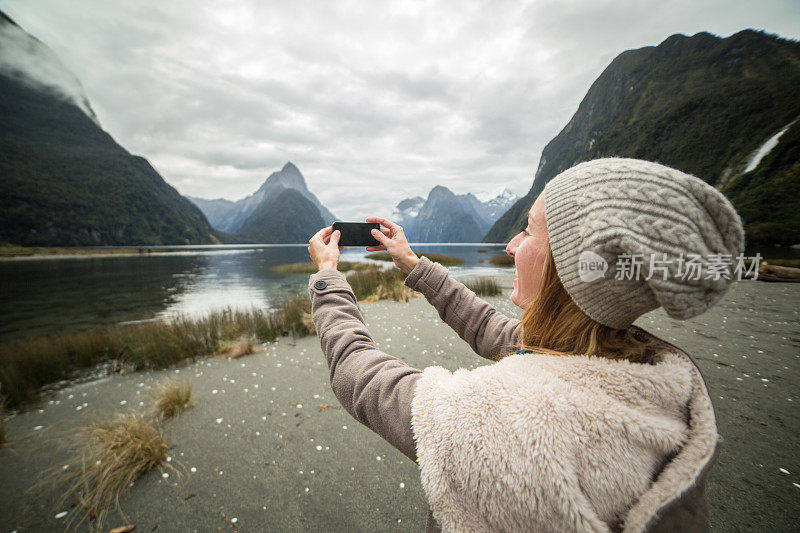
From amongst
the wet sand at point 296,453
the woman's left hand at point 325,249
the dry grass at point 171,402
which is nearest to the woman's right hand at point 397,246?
the woman's left hand at point 325,249

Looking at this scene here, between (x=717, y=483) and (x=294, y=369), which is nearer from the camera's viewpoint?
(x=717, y=483)

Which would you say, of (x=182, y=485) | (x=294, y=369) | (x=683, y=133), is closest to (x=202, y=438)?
(x=182, y=485)

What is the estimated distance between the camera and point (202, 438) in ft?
10.7

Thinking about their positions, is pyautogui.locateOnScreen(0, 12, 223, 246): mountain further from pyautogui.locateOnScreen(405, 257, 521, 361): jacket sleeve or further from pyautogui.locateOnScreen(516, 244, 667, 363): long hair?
pyautogui.locateOnScreen(516, 244, 667, 363): long hair

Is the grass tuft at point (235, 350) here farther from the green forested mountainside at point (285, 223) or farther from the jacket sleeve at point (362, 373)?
the green forested mountainside at point (285, 223)

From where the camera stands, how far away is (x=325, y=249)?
159 cm

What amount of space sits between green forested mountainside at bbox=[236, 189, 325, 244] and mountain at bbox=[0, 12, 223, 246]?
77.9ft

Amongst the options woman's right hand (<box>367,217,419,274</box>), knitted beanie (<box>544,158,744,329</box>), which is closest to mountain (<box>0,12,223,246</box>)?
woman's right hand (<box>367,217,419,274</box>)

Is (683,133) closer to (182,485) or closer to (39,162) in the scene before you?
(182,485)

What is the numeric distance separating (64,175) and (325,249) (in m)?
138

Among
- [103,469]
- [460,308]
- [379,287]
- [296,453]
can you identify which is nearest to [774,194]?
[379,287]

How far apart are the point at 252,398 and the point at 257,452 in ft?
3.87

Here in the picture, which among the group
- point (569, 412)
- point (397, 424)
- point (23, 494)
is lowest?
point (23, 494)

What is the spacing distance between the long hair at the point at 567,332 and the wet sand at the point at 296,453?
7.40 ft
